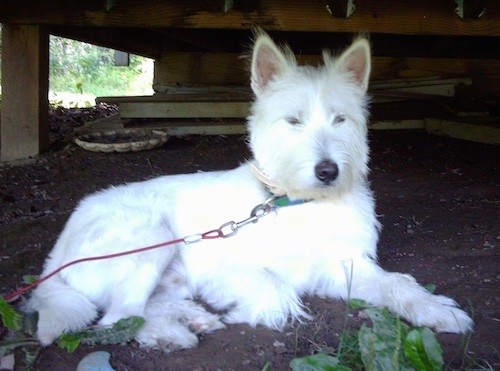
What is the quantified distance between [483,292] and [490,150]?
4.13 metres

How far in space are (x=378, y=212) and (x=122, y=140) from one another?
3.64 metres

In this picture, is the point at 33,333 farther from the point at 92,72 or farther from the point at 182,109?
the point at 92,72

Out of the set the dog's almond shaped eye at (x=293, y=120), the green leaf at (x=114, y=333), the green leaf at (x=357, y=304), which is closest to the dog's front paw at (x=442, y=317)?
the green leaf at (x=357, y=304)

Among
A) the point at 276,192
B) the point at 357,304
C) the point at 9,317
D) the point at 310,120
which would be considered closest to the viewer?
the point at 9,317

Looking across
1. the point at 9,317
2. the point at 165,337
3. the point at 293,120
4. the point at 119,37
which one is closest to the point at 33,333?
the point at 9,317

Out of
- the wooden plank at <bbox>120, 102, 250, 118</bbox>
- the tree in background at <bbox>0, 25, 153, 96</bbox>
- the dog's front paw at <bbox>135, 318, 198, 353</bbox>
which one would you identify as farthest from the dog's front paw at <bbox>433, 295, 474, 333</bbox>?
the tree in background at <bbox>0, 25, 153, 96</bbox>

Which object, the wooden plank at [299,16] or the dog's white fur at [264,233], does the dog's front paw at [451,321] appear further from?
the wooden plank at [299,16]

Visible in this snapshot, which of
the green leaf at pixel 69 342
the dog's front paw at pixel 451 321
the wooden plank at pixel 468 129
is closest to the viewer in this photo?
the green leaf at pixel 69 342

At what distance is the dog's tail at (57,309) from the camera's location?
3258mm

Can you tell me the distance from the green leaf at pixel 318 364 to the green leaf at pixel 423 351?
0.90 ft

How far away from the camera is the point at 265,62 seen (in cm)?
418

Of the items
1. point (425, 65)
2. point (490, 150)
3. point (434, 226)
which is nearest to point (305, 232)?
point (434, 226)

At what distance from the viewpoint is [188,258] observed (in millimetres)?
4164

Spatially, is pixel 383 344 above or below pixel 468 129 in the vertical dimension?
below
